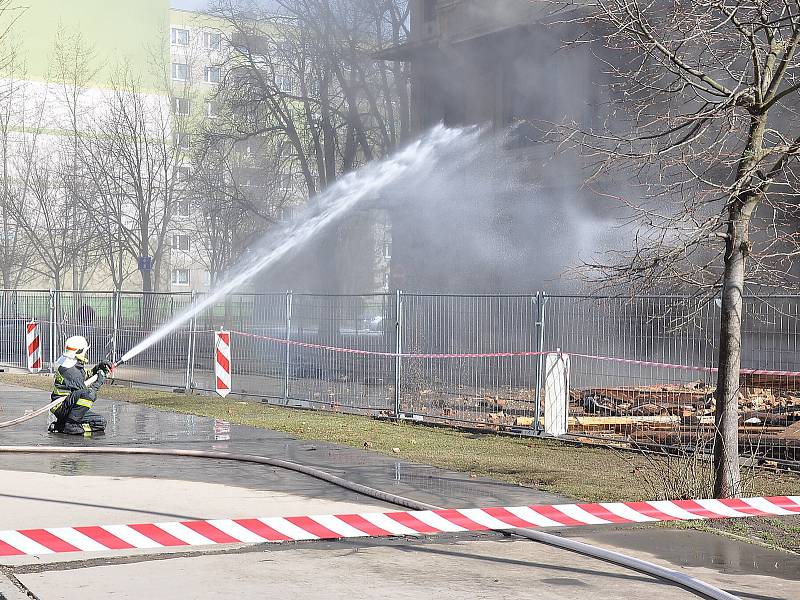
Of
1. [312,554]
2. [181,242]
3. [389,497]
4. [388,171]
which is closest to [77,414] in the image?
[389,497]

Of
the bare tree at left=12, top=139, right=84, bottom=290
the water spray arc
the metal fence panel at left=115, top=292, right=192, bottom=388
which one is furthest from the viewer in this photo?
the bare tree at left=12, top=139, right=84, bottom=290

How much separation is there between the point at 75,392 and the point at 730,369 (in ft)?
25.3

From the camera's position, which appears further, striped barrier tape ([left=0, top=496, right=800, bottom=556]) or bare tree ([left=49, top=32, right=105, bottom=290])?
bare tree ([left=49, top=32, right=105, bottom=290])

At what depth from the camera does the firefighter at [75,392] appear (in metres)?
12.8

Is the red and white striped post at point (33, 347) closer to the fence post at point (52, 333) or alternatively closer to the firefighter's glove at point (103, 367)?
the fence post at point (52, 333)

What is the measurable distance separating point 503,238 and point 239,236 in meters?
21.1

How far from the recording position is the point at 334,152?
3484cm

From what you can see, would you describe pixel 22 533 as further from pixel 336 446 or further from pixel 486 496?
pixel 336 446

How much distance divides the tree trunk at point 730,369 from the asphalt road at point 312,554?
2.45ft

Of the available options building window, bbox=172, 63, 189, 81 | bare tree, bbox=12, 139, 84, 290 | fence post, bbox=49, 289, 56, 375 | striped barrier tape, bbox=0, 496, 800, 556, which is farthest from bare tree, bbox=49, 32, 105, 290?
striped barrier tape, bbox=0, 496, 800, 556

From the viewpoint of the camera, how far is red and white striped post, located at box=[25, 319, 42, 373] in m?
21.9

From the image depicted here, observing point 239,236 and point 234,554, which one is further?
point 239,236

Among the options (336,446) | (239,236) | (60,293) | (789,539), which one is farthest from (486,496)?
(239,236)

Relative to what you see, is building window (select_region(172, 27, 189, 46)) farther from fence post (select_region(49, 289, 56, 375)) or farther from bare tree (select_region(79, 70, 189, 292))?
fence post (select_region(49, 289, 56, 375))
